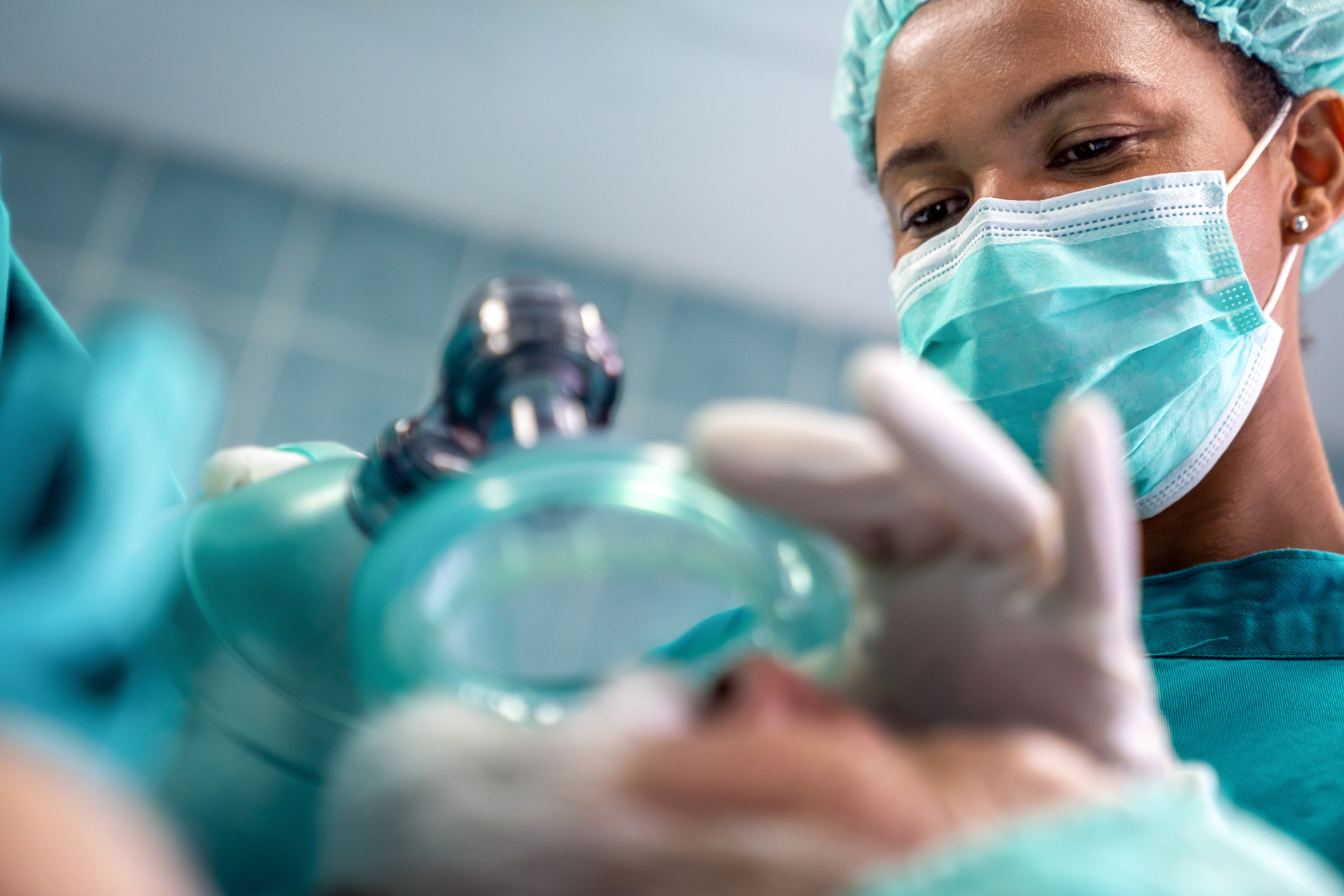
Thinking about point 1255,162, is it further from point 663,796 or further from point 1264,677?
point 663,796

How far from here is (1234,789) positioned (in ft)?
2.07

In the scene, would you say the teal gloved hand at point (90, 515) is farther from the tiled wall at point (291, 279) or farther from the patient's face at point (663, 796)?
the tiled wall at point (291, 279)

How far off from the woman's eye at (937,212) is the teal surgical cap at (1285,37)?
178mm

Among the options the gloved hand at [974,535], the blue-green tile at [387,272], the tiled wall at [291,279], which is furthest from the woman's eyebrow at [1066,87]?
the blue-green tile at [387,272]

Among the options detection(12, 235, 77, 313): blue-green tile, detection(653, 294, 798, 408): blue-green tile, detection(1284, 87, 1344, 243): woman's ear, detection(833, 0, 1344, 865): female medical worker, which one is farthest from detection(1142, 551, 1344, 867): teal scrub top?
detection(12, 235, 77, 313): blue-green tile

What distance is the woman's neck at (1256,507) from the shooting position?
2.92 feet

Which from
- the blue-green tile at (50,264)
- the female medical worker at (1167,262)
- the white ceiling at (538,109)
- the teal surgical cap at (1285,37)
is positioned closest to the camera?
the female medical worker at (1167,262)

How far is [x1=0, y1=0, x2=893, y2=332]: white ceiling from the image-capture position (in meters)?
1.97

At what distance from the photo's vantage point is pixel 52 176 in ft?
7.89

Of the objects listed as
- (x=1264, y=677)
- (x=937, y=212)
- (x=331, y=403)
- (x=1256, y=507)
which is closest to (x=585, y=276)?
(x=331, y=403)

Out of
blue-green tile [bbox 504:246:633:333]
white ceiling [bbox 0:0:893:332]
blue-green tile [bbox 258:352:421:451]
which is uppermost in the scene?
white ceiling [bbox 0:0:893:332]

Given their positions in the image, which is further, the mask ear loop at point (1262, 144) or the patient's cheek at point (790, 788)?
the mask ear loop at point (1262, 144)

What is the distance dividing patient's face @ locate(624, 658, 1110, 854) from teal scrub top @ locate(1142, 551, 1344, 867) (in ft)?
1.44

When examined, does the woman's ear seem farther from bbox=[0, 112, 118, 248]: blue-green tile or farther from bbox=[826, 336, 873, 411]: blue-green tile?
bbox=[0, 112, 118, 248]: blue-green tile
